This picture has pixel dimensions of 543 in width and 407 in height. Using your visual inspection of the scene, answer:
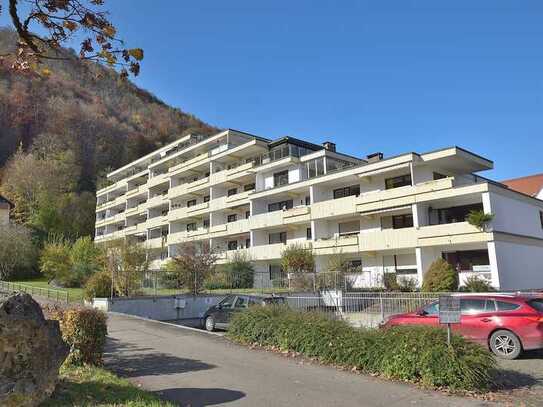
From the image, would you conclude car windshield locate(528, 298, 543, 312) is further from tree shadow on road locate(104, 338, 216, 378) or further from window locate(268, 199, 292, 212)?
window locate(268, 199, 292, 212)

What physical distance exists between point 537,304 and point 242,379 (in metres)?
7.83

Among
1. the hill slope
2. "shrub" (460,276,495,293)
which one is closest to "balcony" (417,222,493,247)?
"shrub" (460,276,495,293)

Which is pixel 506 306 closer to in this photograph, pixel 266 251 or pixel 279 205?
pixel 266 251

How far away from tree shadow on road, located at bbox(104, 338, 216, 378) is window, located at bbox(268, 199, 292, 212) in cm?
2970

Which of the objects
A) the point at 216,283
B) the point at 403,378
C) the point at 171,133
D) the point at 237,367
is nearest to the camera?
the point at 403,378

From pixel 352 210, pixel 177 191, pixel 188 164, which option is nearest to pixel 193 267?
pixel 352 210

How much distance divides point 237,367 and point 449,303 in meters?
4.52

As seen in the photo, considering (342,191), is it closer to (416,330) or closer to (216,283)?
(216,283)

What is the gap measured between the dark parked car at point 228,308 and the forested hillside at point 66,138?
49.9 metres

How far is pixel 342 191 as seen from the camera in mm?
37625

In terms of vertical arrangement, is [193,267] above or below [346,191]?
below

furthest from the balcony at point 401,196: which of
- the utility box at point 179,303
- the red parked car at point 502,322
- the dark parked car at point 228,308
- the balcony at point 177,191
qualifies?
the balcony at point 177,191

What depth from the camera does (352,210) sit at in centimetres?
3406

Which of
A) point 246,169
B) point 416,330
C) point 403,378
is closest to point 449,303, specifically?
point 416,330
